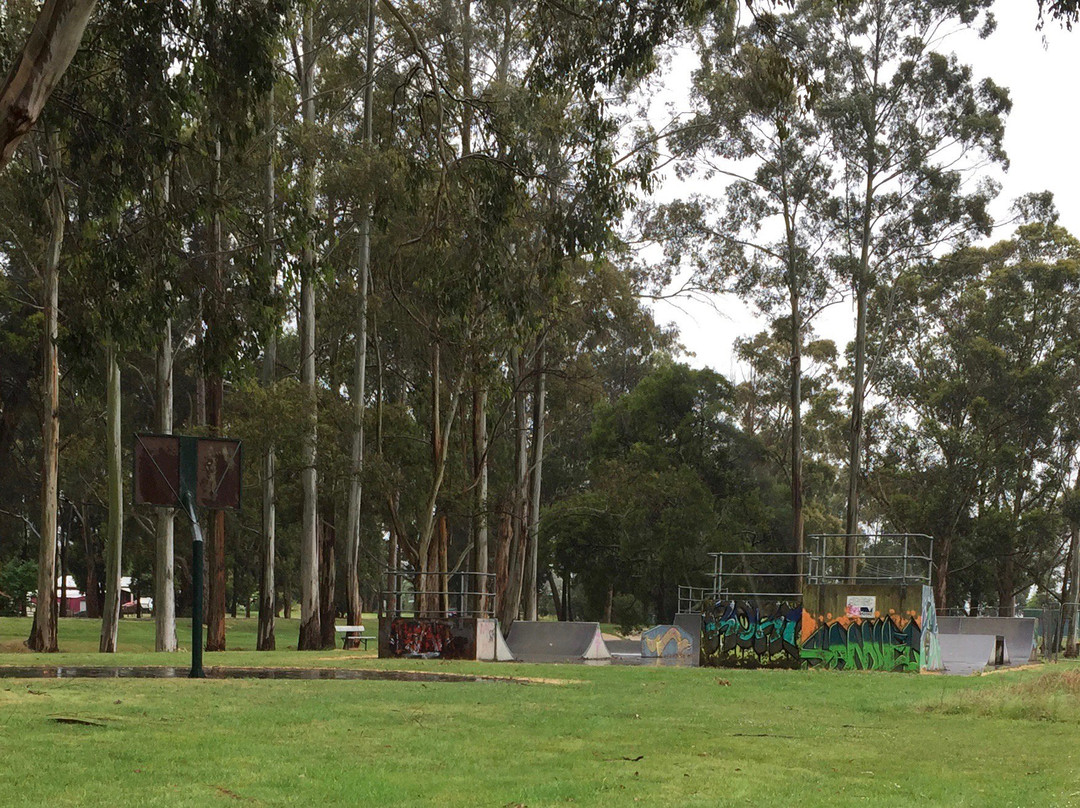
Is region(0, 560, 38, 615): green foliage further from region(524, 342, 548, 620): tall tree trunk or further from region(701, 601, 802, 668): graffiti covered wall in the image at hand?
region(701, 601, 802, 668): graffiti covered wall

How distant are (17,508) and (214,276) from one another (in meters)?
38.4

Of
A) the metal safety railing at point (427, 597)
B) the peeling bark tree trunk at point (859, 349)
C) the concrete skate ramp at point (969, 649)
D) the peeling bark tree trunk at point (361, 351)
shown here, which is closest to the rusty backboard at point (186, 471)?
the metal safety railing at point (427, 597)

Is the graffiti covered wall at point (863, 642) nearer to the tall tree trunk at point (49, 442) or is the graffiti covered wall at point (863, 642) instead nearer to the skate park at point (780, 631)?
the skate park at point (780, 631)

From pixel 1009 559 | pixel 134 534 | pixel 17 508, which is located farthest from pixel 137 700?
pixel 1009 559

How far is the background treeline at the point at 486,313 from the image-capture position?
16.1 metres

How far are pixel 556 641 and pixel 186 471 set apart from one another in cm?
1341

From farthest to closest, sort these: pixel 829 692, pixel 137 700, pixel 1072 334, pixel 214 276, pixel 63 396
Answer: pixel 1072 334 → pixel 63 396 → pixel 829 692 → pixel 214 276 → pixel 137 700

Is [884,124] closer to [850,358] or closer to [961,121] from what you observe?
[961,121]

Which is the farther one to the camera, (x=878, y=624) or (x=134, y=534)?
(x=134, y=534)

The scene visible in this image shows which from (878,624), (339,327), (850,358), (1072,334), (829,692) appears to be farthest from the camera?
(850,358)

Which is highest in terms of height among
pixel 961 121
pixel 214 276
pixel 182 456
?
pixel 961 121

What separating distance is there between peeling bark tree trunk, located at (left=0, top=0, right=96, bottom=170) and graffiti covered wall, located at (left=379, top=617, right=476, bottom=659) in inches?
713

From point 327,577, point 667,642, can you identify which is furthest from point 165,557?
point 667,642

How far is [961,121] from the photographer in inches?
1510
